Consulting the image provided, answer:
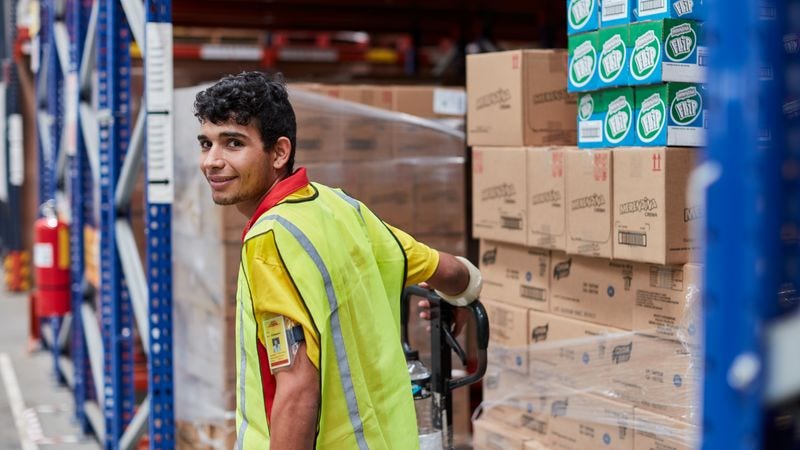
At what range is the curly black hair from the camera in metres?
2.31

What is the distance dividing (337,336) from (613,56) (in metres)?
1.58

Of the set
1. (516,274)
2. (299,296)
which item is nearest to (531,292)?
(516,274)

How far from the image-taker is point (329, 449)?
222cm

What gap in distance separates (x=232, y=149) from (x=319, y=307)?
0.44 m

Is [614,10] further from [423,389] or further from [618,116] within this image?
[423,389]

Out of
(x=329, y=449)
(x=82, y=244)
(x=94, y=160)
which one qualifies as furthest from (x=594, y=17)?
(x=82, y=244)

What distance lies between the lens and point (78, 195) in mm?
6344

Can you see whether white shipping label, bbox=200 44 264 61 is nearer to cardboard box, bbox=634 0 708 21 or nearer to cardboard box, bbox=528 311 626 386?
cardboard box, bbox=528 311 626 386

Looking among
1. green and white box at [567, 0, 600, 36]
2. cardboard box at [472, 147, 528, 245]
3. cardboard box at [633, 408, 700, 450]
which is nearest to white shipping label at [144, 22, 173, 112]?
cardboard box at [472, 147, 528, 245]

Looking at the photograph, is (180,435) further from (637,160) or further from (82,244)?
(637,160)

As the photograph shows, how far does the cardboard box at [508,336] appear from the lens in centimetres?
375

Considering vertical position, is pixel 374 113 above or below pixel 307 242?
above

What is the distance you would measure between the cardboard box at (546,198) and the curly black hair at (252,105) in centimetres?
136

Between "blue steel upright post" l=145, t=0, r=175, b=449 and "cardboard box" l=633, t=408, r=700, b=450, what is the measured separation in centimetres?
203
